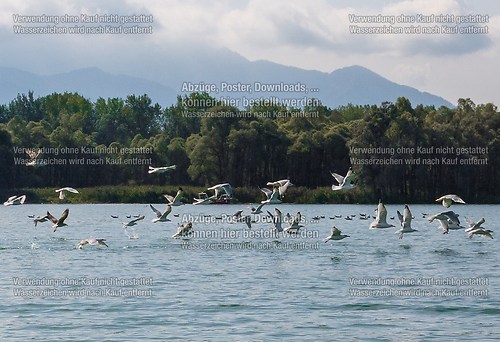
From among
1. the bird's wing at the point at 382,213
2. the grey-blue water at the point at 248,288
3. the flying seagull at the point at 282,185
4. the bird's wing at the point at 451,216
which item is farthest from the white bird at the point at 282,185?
the bird's wing at the point at 451,216

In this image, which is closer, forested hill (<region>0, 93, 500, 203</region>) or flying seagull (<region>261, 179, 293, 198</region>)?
flying seagull (<region>261, 179, 293, 198</region>)

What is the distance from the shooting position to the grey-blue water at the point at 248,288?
915 inches

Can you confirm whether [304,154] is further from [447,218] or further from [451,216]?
[451,216]

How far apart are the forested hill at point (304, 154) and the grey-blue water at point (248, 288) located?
1467 inches

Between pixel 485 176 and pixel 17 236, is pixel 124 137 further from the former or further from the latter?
pixel 17 236

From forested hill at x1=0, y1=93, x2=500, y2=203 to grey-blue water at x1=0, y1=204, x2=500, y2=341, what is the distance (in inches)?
1467

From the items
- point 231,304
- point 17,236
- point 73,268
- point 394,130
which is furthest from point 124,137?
point 231,304

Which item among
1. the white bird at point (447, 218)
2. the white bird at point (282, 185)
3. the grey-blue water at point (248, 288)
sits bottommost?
the grey-blue water at point (248, 288)

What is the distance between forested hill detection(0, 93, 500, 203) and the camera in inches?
3398

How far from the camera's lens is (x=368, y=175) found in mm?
85438

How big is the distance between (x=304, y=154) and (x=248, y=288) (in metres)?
61.5

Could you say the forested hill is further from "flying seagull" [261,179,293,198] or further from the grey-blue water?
"flying seagull" [261,179,293,198]

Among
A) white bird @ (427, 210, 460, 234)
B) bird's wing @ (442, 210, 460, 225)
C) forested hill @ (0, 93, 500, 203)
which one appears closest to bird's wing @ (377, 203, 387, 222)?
white bird @ (427, 210, 460, 234)

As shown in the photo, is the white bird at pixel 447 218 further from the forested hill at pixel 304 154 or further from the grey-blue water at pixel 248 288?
the forested hill at pixel 304 154
